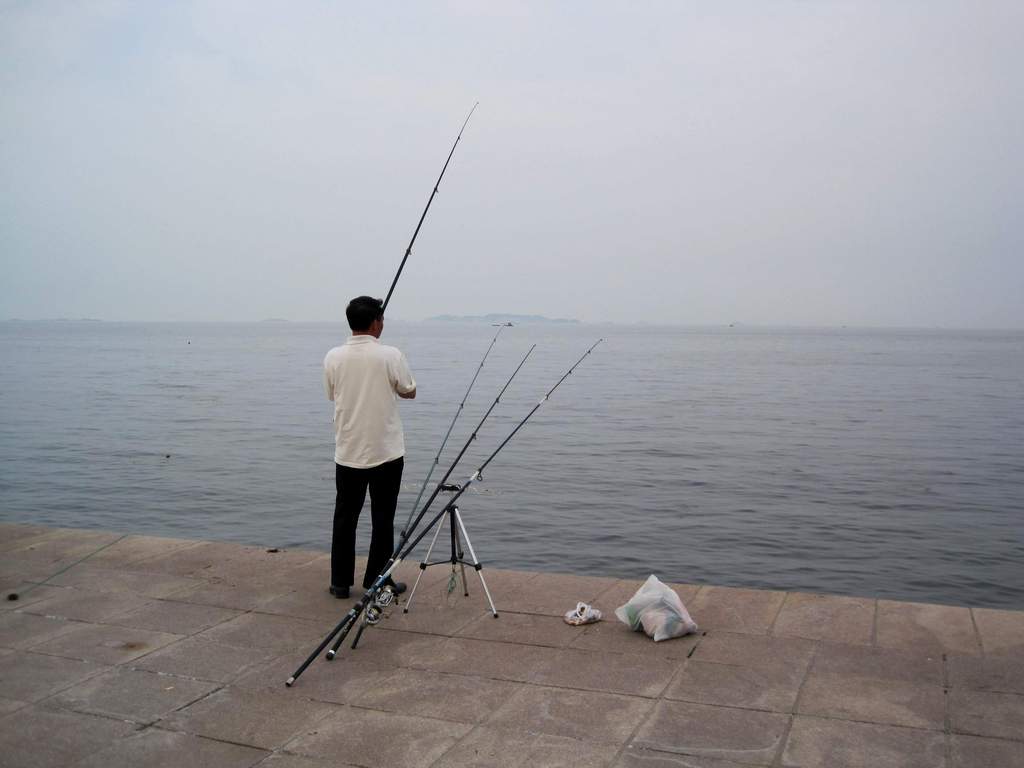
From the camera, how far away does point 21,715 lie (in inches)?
148

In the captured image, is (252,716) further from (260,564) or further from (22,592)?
(22,592)

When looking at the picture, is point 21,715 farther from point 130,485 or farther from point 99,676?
point 130,485

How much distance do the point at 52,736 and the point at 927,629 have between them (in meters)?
3.70

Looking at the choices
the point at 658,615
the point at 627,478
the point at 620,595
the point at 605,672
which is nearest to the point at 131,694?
the point at 605,672

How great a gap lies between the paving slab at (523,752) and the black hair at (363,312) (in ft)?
7.32

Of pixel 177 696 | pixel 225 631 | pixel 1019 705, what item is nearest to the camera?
pixel 1019 705

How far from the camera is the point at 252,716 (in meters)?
3.76

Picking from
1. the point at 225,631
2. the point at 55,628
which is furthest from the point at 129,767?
the point at 55,628

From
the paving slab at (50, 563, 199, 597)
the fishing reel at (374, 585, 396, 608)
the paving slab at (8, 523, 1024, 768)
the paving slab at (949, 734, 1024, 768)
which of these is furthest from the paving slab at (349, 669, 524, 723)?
the paving slab at (50, 563, 199, 597)

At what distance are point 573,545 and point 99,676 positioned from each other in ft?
22.3

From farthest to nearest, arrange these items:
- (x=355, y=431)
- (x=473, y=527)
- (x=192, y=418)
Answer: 1. (x=192, y=418)
2. (x=473, y=527)
3. (x=355, y=431)

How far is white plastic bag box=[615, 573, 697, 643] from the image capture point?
4.52 meters

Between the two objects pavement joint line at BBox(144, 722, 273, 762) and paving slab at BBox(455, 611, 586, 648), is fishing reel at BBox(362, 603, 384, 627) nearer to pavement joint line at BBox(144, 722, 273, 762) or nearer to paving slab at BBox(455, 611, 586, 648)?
paving slab at BBox(455, 611, 586, 648)

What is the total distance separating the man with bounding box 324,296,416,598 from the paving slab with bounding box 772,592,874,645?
2.02m
